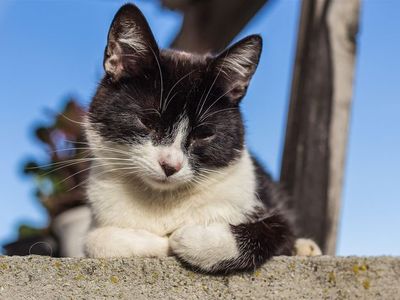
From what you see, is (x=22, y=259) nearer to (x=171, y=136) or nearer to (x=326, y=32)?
(x=171, y=136)

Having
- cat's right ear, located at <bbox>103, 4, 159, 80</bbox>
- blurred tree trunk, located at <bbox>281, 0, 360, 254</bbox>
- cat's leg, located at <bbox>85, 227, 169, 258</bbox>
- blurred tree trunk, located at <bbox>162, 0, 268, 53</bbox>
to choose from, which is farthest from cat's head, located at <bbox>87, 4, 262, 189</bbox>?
blurred tree trunk, located at <bbox>162, 0, 268, 53</bbox>

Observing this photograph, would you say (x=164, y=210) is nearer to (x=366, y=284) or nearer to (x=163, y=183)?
(x=163, y=183)

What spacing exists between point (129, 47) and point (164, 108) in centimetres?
28

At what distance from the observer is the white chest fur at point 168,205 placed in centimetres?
177

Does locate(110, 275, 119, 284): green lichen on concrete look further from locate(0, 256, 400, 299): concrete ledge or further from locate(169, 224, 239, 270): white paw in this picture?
locate(169, 224, 239, 270): white paw

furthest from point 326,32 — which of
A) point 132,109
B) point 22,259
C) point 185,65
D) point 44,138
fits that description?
point 44,138

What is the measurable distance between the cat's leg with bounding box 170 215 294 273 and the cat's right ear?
598 millimetres

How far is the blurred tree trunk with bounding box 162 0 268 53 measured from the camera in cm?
387

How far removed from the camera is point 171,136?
1.73 metres

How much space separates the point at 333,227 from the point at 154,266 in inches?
56.1

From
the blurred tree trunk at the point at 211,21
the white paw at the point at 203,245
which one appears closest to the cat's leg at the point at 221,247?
the white paw at the point at 203,245

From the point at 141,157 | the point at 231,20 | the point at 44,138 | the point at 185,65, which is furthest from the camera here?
the point at 44,138

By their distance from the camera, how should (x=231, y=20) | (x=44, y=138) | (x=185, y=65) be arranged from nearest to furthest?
(x=185, y=65) < (x=231, y=20) < (x=44, y=138)

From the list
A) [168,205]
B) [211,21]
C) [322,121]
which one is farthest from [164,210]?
[211,21]
